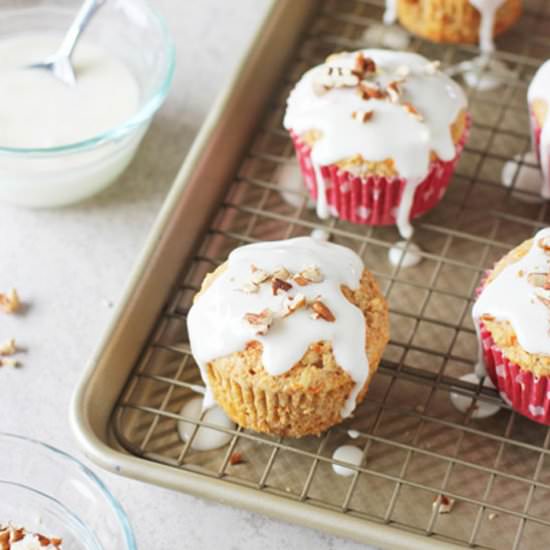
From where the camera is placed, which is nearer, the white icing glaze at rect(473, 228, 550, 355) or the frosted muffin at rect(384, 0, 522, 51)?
the white icing glaze at rect(473, 228, 550, 355)

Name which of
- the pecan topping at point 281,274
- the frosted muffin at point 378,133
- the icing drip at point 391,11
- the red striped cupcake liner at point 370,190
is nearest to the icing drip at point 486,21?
the icing drip at point 391,11

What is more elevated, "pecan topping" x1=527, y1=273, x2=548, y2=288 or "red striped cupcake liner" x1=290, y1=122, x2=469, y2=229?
"pecan topping" x1=527, y1=273, x2=548, y2=288

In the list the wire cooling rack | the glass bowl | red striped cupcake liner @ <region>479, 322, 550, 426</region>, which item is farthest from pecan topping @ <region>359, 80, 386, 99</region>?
the glass bowl

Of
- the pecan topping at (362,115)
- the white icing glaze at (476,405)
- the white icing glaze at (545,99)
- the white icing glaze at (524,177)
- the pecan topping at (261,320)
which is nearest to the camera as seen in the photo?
the pecan topping at (261,320)

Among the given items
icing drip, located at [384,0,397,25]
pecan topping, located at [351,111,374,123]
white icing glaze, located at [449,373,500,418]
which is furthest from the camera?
icing drip, located at [384,0,397,25]

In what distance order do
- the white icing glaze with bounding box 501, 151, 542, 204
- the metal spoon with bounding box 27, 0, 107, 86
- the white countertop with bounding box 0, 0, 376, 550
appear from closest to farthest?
the white countertop with bounding box 0, 0, 376, 550 < the white icing glaze with bounding box 501, 151, 542, 204 < the metal spoon with bounding box 27, 0, 107, 86

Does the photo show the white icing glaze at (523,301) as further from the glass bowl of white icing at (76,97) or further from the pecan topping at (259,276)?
the glass bowl of white icing at (76,97)

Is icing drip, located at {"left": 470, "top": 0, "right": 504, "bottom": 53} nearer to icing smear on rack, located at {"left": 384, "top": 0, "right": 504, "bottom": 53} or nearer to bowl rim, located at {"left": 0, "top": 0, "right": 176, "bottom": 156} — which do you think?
icing smear on rack, located at {"left": 384, "top": 0, "right": 504, "bottom": 53}
